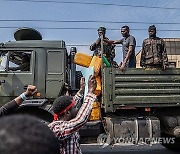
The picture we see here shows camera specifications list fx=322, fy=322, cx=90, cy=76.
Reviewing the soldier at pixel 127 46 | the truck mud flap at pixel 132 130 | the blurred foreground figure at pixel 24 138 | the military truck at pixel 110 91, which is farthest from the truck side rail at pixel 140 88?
the blurred foreground figure at pixel 24 138

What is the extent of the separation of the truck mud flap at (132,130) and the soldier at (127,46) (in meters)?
1.14

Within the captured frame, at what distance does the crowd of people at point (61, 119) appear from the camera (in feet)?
3.35

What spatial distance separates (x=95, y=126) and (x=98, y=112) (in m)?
0.28

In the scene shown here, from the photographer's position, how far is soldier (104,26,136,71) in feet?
21.5

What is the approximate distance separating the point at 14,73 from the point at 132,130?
8.39ft

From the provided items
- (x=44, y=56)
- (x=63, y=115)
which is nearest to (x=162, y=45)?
(x=44, y=56)

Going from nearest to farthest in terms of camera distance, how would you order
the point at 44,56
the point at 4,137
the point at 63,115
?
the point at 4,137, the point at 63,115, the point at 44,56

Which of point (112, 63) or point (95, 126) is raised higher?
point (112, 63)

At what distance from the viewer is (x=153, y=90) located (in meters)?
6.14

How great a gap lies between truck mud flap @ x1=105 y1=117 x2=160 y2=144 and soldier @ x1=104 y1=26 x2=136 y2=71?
1.14 metres

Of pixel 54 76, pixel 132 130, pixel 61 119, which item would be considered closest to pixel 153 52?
pixel 132 130

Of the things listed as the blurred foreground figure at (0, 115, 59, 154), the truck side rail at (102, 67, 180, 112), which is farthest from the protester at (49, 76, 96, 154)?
the truck side rail at (102, 67, 180, 112)

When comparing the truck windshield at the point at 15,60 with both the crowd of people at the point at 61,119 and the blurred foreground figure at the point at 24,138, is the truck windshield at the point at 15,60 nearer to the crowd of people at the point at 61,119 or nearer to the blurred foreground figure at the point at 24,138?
the crowd of people at the point at 61,119

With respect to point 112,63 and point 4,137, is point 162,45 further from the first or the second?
point 4,137
